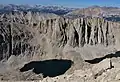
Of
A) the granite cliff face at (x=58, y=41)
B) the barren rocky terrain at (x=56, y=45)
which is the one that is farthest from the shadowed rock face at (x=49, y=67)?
the granite cliff face at (x=58, y=41)

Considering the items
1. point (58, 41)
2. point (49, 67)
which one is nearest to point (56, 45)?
point (58, 41)

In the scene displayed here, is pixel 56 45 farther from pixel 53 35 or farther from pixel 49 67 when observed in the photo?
pixel 49 67

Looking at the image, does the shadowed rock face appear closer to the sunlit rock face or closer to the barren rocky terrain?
the barren rocky terrain

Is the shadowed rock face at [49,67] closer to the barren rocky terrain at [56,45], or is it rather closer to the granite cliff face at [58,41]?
the barren rocky terrain at [56,45]

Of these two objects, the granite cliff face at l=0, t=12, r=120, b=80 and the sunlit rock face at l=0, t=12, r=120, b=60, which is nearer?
the granite cliff face at l=0, t=12, r=120, b=80

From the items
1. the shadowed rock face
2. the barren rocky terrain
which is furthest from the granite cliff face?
the shadowed rock face

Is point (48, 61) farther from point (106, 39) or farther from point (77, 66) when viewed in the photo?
point (106, 39)

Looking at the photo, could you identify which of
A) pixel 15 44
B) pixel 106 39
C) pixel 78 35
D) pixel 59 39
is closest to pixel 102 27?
→ pixel 106 39
